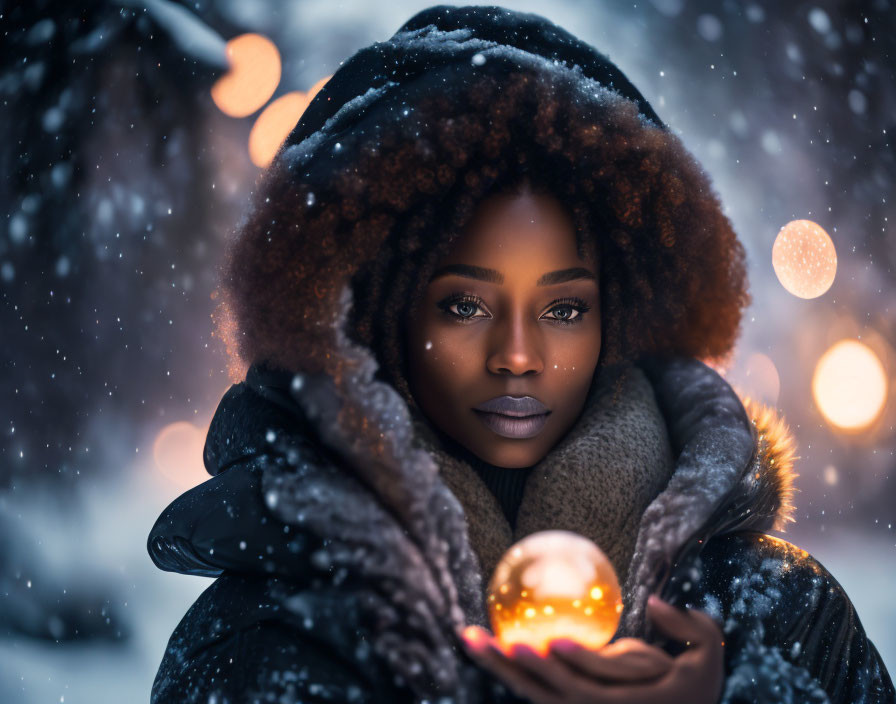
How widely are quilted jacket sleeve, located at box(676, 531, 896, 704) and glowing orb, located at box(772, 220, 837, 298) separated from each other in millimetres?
1210

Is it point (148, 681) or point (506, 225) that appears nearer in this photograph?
point (506, 225)

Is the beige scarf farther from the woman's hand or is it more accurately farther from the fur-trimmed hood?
the woman's hand

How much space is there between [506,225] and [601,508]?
44 cm

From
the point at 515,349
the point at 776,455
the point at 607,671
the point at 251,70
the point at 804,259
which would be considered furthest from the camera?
the point at 804,259

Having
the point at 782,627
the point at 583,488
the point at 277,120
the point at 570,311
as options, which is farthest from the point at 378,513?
the point at 277,120

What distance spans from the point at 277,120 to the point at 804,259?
58.1 inches

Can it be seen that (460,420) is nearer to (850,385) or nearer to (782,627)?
(782,627)

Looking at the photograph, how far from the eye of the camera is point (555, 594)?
876 millimetres

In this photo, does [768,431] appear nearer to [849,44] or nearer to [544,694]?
[544,694]

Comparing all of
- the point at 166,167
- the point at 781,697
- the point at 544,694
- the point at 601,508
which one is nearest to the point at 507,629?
the point at 544,694

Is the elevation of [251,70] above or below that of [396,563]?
above

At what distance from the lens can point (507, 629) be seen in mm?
910

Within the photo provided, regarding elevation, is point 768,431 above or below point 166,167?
below

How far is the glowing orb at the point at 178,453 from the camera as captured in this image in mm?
1918
